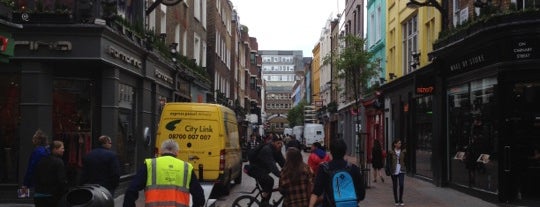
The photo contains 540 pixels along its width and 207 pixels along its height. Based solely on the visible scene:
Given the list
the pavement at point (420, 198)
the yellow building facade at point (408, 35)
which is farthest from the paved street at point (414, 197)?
the yellow building facade at point (408, 35)

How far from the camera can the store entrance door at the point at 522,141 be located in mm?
15562

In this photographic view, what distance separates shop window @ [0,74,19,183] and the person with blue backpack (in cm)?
1029

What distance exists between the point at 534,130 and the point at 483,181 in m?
2.02

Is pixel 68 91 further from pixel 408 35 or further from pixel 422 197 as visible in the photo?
pixel 408 35

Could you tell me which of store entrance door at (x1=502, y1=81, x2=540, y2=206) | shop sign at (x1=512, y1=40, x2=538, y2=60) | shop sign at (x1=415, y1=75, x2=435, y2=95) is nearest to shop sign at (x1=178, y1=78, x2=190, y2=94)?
shop sign at (x1=415, y1=75, x2=435, y2=95)

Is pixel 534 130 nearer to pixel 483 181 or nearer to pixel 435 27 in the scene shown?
pixel 483 181

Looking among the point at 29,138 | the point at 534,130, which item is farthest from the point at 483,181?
the point at 29,138

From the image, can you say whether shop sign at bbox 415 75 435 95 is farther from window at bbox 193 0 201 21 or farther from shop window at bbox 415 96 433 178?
window at bbox 193 0 201 21

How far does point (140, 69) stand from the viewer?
19.8 meters

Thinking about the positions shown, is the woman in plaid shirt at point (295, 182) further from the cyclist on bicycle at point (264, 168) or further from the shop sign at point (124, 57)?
the shop sign at point (124, 57)

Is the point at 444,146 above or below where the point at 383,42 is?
below

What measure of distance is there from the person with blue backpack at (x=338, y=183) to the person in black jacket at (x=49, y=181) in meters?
4.57

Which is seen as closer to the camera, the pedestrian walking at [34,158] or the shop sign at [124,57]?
the pedestrian walking at [34,158]

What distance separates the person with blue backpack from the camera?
729 cm
